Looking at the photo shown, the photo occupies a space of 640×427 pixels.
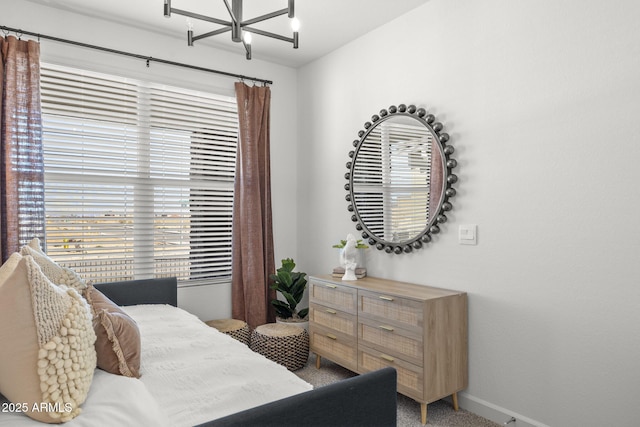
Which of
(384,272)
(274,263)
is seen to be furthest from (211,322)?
(384,272)

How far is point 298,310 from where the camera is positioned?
13.6ft

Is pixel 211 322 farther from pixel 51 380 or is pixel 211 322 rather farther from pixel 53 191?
pixel 51 380

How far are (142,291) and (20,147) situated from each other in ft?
4.16

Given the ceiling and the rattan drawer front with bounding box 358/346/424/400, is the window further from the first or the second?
the rattan drawer front with bounding box 358/346/424/400

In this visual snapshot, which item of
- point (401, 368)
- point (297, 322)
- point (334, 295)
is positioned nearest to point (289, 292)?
point (297, 322)

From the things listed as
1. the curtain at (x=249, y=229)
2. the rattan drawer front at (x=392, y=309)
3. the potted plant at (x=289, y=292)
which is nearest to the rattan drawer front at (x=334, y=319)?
the rattan drawer front at (x=392, y=309)

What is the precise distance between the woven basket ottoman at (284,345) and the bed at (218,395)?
1.13 metres

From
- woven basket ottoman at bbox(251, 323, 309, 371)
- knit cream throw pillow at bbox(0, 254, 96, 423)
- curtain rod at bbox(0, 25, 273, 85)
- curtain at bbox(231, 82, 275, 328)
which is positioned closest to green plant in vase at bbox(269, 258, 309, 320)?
curtain at bbox(231, 82, 275, 328)

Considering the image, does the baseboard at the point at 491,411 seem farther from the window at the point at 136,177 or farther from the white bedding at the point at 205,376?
the window at the point at 136,177

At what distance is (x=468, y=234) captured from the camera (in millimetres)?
2654

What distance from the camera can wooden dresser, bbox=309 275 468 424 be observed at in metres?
2.48

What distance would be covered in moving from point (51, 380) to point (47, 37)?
2.77 meters

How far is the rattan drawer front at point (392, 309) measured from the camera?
98.6 inches

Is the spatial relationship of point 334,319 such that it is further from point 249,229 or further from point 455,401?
point 249,229
